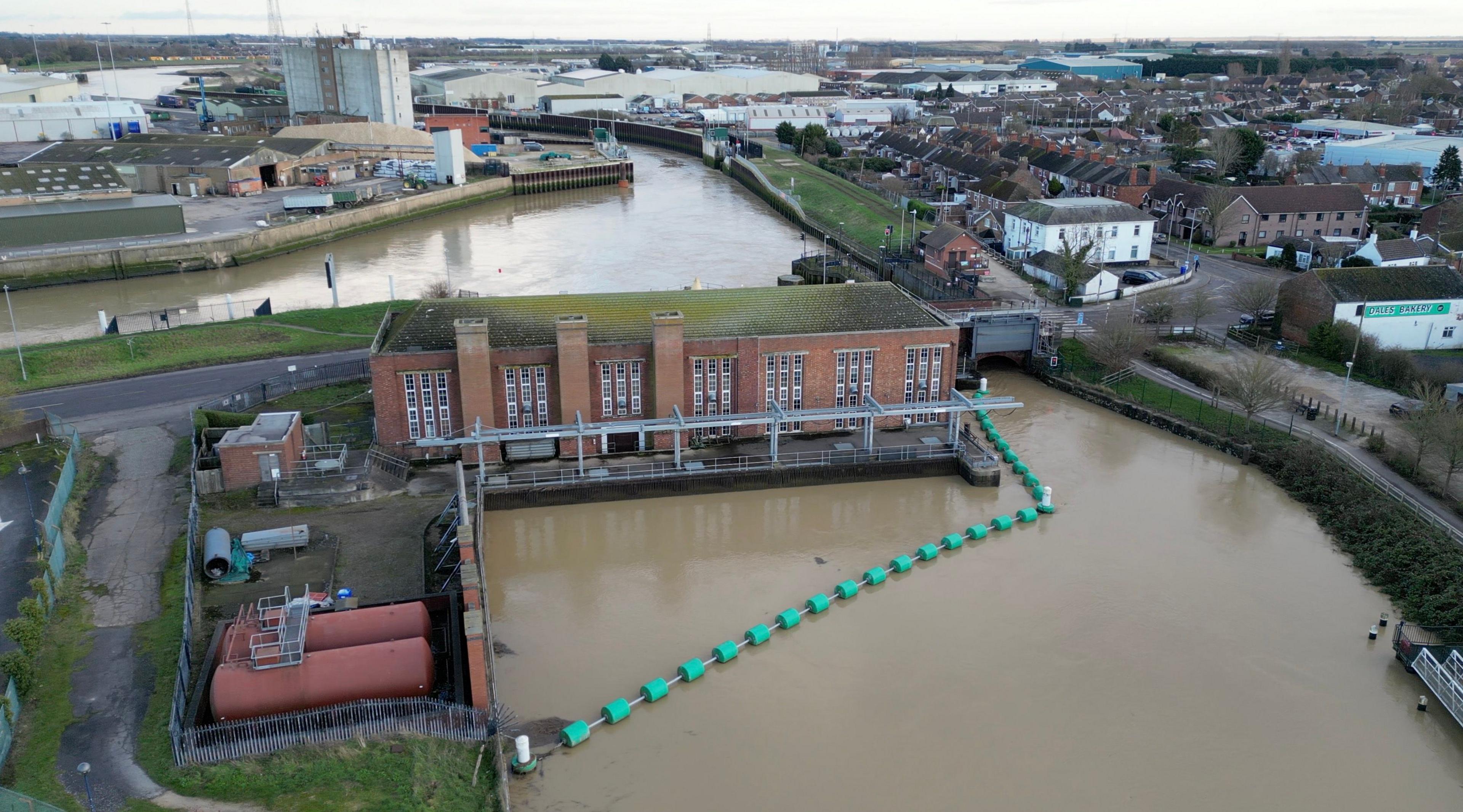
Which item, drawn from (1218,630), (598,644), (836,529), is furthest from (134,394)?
(1218,630)

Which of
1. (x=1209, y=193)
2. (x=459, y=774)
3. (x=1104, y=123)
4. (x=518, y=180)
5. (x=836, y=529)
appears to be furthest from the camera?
(x=1104, y=123)

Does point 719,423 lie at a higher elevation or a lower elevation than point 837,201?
lower

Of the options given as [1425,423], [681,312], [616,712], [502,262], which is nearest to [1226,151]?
[502,262]

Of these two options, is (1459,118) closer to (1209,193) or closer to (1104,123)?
(1104,123)

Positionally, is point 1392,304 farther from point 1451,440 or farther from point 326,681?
point 326,681

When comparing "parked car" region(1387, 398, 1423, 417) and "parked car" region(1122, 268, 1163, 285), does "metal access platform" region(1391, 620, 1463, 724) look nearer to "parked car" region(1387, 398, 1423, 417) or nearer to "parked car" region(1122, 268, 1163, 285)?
"parked car" region(1387, 398, 1423, 417)

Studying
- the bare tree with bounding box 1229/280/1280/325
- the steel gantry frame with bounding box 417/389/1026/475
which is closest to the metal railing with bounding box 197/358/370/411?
the steel gantry frame with bounding box 417/389/1026/475
